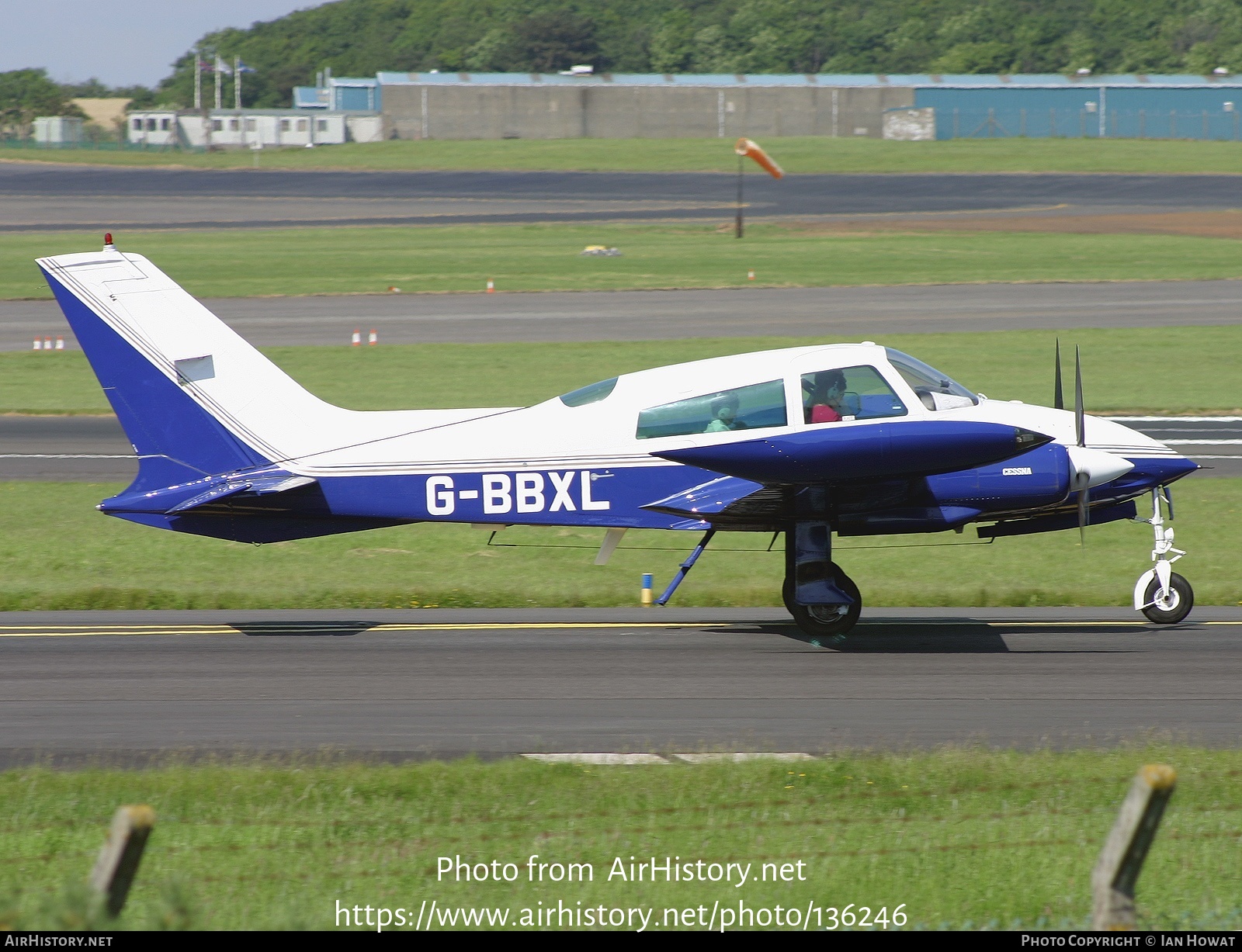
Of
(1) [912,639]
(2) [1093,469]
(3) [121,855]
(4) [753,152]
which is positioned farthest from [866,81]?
(3) [121,855]

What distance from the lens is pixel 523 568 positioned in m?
16.7

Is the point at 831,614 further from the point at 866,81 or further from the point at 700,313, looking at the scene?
the point at 866,81

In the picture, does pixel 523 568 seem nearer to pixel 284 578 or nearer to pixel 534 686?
pixel 284 578

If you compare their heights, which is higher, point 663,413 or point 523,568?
point 663,413

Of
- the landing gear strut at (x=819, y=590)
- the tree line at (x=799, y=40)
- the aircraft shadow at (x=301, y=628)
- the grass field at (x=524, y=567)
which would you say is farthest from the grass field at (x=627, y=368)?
the tree line at (x=799, y=40)

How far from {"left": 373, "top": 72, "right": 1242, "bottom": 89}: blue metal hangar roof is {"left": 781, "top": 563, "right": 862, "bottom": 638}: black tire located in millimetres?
108395

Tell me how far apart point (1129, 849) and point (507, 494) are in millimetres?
9071

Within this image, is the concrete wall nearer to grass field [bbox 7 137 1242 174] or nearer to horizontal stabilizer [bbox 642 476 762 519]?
grass field [bbox 7 137 1242 174]

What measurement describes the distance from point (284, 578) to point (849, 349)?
742 centimetres

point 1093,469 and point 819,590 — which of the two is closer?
point 1093,469

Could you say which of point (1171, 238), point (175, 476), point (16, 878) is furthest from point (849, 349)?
point (1171, 238)

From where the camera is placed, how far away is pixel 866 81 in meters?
119

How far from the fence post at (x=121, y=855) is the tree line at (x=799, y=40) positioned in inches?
5442

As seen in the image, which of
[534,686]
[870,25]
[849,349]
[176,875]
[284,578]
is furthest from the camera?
[870,25]
